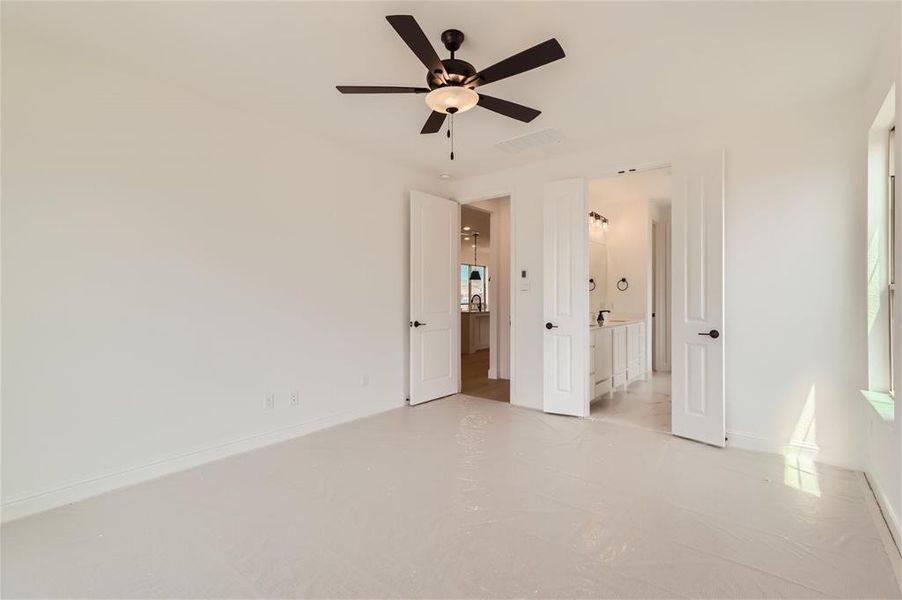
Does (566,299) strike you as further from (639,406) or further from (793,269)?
(793,269)

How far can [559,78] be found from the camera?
272 cm

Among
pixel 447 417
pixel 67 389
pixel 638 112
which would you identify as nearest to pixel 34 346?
pixel 67 389

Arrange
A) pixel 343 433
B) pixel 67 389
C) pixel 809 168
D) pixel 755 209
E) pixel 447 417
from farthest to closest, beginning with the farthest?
pixel 447 417 → pixel 343 433 → pixel 755 209 → pixel 809 168 → pixel 67 389

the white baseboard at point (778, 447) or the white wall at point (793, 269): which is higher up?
the white wall at point (793, 269)

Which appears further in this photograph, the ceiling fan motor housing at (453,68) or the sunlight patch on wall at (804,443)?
the sunlight patch on wall at (804,443)

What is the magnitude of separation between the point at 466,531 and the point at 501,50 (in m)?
2.66

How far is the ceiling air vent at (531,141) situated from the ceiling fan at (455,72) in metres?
1.15

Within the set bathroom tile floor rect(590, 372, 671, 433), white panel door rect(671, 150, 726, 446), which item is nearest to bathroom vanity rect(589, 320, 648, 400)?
bathroom tile floor rect(590, 372, 671, 433)

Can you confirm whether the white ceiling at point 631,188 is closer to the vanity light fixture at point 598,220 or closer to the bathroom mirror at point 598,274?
the vanity light fixture at point 598,220

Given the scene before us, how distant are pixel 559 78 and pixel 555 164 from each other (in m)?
1.67

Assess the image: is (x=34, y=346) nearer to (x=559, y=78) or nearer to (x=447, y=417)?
(x=447, y=417)

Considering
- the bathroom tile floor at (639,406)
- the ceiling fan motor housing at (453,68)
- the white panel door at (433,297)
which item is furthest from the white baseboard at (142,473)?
the ceiling fan motor housing at (453,68)

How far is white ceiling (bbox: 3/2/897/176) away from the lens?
2.10 meters

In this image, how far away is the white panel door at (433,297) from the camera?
4.57 meters
